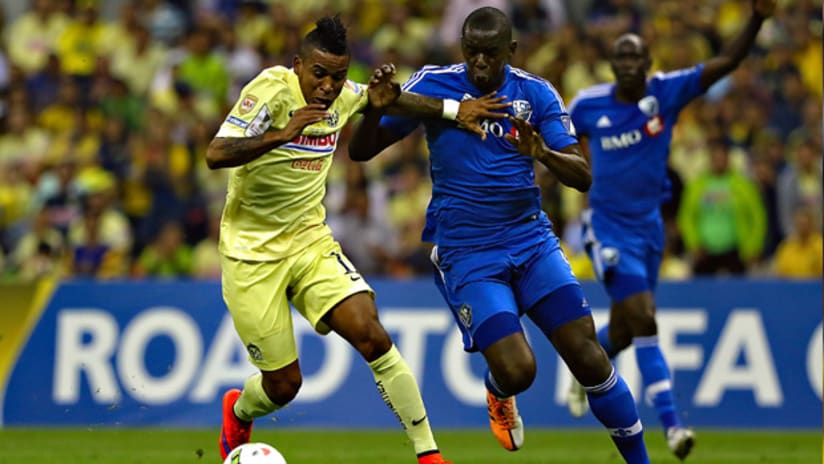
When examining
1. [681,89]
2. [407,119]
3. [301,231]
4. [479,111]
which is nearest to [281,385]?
[301,231]

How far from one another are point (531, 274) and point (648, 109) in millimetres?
3584

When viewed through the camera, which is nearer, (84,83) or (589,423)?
(589,423)

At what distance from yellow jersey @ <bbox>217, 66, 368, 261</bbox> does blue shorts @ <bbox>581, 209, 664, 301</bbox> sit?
320cm

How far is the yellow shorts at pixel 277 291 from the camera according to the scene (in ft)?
31.6

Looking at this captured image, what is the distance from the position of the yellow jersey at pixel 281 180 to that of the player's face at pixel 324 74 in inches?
7.3

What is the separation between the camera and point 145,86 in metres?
20.5

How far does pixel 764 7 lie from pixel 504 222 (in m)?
3.42

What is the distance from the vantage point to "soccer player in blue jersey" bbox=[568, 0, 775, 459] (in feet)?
39.8

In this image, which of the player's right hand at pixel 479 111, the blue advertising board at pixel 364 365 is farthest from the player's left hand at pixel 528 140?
the blue advertising board at pixel 364 365

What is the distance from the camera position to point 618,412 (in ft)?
29.1

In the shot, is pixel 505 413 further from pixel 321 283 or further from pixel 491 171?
pixel 491 171

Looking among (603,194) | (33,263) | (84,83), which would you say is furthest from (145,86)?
(603,194)

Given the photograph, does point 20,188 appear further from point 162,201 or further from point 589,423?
point 589,423

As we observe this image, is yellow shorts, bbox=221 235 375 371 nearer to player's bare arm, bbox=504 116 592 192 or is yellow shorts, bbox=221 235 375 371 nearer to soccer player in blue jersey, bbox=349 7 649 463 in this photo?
soccer player in blue jersey, bbox=349 7 649 463
